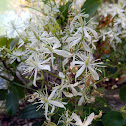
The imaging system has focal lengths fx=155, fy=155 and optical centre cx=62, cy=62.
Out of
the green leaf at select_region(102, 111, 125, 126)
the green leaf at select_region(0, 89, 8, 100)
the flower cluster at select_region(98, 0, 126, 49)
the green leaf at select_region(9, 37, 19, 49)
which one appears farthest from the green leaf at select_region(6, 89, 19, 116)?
the flower cluster at select_region(98, 0, 126, 49)

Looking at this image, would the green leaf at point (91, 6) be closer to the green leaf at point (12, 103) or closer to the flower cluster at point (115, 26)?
the flower cluster at point (115, 26)

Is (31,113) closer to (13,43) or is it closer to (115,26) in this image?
(13,43)

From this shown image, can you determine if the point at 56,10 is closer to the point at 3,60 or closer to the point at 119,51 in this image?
the point at 3,60

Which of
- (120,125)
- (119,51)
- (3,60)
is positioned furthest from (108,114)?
(3,60)

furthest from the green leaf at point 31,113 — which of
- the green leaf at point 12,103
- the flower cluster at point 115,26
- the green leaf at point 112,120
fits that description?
the flower cluster at point 115,26

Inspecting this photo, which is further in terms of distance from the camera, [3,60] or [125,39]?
[125,39]

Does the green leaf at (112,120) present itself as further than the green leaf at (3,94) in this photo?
No
